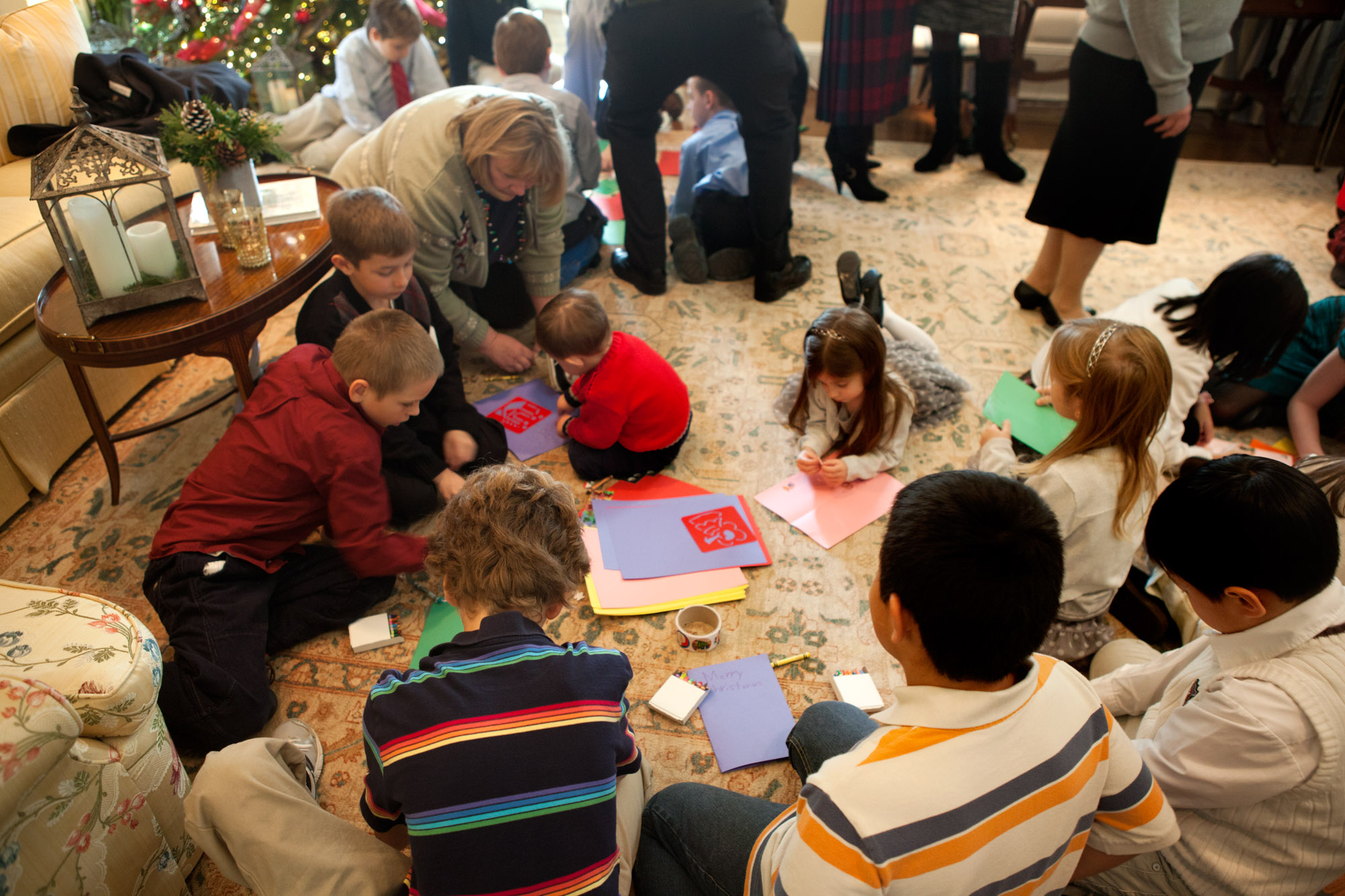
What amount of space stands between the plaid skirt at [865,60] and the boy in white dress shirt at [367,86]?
162cm

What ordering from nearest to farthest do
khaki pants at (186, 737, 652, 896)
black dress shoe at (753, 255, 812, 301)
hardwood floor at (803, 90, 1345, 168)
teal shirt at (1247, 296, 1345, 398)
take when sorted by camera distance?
khaki pants at (186, 737, 652, 896) → teal shirt at (1247, 296, 1345, 398) → black dress shoe at (753, 255, 812, 301) → hardwood floor at (803, 90, 1345, 168)

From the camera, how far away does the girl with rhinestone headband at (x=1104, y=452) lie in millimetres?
1475

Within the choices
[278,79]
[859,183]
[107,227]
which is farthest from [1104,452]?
[278,79]

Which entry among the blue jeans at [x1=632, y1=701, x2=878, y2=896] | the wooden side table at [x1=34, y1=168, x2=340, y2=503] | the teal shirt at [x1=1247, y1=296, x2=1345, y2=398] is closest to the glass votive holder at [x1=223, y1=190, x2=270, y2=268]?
the wooden side table at [x1=34, y1=168, x2=340, y2=503]

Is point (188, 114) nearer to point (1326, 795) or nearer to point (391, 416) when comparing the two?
point (391, 416)

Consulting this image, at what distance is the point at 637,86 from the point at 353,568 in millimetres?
1727

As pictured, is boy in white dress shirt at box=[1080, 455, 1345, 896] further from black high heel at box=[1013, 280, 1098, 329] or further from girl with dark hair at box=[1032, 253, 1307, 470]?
black high heel at box=[1013, 280, 1098, 329]

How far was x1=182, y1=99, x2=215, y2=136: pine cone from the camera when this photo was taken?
190 centimetres

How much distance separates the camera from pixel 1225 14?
2141mm

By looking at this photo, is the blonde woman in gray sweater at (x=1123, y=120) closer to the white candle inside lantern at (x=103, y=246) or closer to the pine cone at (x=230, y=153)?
the pine cone at (x=230, y=153)

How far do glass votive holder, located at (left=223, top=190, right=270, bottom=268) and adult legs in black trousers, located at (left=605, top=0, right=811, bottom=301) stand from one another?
118 cm

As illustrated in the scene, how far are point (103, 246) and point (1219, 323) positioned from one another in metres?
2.51

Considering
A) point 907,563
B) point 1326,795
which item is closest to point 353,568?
point 907,563

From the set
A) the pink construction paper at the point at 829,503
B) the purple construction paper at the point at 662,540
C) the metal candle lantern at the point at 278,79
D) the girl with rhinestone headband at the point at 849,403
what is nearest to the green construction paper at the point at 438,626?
the purple construction paper at the point at 662,540
